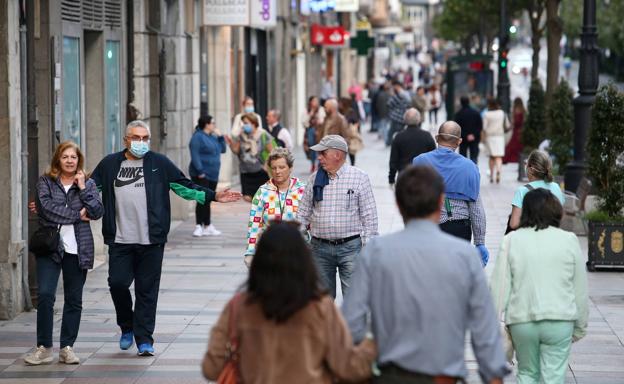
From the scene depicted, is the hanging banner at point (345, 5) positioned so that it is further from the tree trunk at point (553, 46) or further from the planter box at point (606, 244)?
the planter box at point (606, 244)

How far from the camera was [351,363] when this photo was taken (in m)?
5.42

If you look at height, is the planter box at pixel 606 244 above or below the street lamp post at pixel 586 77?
below

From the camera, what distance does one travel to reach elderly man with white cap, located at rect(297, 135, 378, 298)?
986 centimetres

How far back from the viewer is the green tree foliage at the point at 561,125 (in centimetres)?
2412

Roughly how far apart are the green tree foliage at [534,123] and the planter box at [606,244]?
41.5ft

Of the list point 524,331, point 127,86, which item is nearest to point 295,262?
point 524,331

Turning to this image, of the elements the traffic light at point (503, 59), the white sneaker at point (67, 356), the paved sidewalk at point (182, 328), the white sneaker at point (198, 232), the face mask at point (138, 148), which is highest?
the traffic light at point (503, 59)

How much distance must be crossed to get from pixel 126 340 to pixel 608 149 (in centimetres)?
745

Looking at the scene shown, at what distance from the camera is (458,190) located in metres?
10.4

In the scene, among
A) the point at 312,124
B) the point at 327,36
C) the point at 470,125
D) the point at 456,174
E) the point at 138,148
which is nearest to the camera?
the point at 138,148

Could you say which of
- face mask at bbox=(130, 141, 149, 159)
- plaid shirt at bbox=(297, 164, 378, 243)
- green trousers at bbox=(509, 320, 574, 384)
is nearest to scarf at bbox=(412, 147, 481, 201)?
plaid shirt at bbox=(297, 164, 378, 243)

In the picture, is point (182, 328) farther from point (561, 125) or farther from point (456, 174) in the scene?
point (561, 125)

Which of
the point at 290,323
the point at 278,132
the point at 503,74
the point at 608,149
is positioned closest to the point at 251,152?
the point at 278,132

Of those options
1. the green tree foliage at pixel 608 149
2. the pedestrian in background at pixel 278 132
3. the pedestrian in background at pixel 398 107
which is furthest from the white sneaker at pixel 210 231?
the pedestrian in background at pixel 398 107
